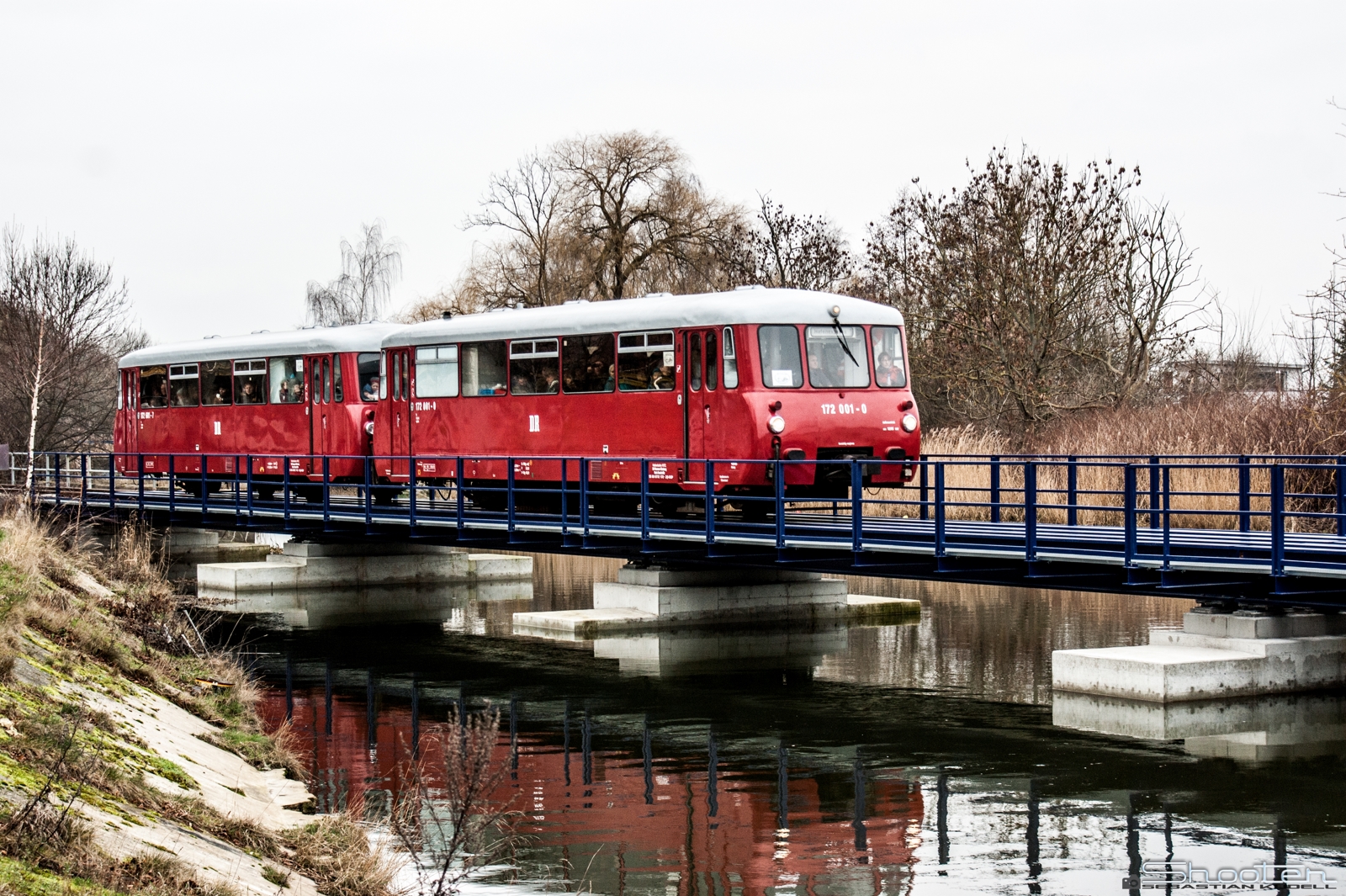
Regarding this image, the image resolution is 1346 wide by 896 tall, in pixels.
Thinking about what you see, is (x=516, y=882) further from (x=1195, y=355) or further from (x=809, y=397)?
(x=1195, y=355)

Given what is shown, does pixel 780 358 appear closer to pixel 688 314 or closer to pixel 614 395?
pixel 688 314

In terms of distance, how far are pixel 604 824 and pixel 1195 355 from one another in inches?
1078

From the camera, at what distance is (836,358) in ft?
71.0

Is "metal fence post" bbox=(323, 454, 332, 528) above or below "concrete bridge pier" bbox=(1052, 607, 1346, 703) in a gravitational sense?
above

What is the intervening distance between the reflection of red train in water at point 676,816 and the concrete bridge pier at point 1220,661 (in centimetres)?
370

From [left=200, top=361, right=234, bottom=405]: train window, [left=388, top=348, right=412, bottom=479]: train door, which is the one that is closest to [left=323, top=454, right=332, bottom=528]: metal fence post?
[left=388, top=348, right=412, bottom=479]: train door

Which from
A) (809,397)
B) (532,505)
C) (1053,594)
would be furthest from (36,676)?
(1053,594)

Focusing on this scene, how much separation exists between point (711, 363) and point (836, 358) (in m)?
1.74

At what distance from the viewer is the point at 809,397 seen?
21141 millimetres

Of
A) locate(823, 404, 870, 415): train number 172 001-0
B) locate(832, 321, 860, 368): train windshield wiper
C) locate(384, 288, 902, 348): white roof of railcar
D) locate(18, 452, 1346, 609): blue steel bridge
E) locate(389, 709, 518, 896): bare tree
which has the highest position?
locate(384, 288, 902, 348): white roof of railcar

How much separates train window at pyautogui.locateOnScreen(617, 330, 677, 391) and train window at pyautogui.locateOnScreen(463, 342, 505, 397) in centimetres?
302

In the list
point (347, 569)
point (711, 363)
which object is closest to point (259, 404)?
point (347, 569)

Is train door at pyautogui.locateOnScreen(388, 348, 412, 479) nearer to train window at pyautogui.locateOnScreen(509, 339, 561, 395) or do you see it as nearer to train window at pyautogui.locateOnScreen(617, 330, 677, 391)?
train window at pyautogui.locateOnScreen(509, 339, 561, 395)

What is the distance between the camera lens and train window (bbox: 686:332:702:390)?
70.3ft
